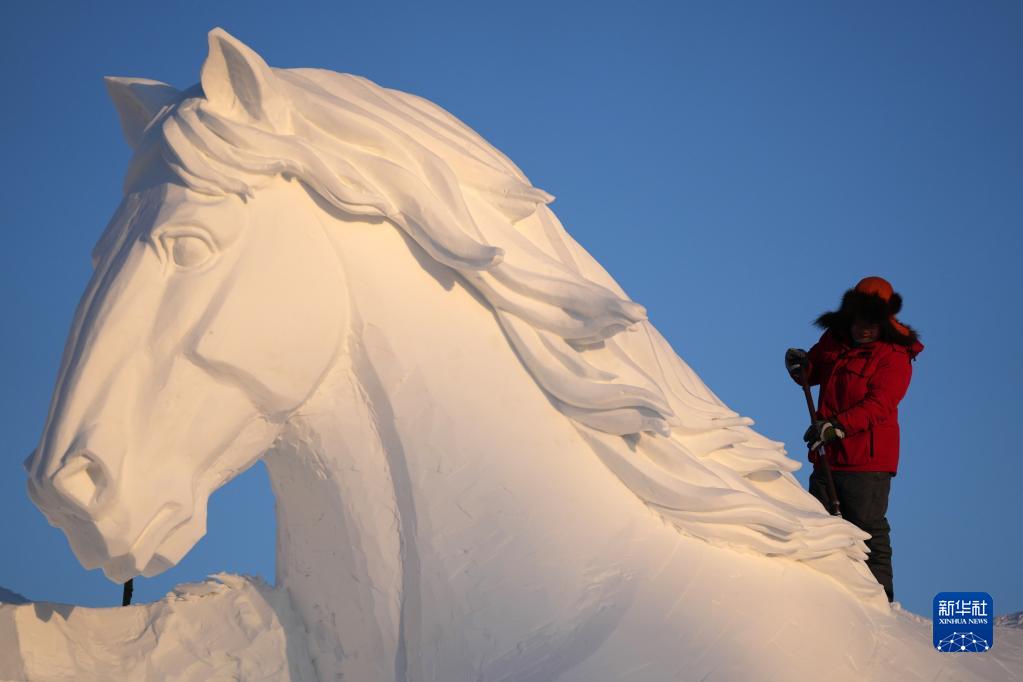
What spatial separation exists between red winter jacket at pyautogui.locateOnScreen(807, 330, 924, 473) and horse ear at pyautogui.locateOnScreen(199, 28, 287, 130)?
2.73 metres

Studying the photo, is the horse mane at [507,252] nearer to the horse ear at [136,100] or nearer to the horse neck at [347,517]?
the horse ear at [136,100]

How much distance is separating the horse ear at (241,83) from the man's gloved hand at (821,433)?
2.59 meters

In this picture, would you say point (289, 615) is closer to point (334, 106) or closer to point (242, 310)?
point (242, 310)

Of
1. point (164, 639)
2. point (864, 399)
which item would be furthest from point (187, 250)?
point (864, 399)

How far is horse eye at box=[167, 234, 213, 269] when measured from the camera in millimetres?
2203

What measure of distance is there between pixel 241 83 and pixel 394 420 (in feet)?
2.59

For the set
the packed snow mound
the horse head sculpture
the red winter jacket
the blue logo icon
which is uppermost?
the red winter jacket

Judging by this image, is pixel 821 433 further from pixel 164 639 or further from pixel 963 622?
pixel 164 639

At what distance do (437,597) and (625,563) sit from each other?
41 cm

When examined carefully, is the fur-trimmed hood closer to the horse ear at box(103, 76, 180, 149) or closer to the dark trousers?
the dark trousers

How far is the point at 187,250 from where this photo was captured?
2.20 m

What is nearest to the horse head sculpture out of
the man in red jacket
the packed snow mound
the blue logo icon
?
the packed snow mound

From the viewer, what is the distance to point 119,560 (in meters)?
2.19

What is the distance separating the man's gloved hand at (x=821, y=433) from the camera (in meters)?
4.15
